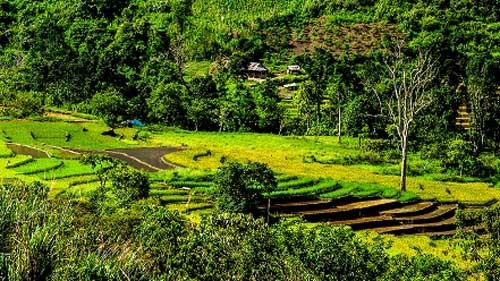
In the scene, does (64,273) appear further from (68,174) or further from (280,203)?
(68,174)

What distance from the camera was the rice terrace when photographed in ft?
46.9

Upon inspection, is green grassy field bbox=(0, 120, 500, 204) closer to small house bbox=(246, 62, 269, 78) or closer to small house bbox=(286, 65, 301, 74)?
small house bbox=(246, 62, 269, 78)

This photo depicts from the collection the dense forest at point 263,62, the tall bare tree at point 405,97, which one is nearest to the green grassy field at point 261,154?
the tall bare tree at point 405,97

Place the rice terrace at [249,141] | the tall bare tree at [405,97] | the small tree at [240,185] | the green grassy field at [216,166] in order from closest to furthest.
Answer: the rice terrace at [249,141] → the small tree at [240,185] → the green grassy field at [216,166] → the tall bare tree at [405,97]

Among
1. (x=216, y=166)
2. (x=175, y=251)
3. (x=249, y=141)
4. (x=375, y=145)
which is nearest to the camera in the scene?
(x=175, y=251)

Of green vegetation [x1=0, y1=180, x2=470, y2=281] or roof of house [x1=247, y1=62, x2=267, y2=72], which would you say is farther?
roof of house [x1=247, y1=62, x2=267, y2=72]

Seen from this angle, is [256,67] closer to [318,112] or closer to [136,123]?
[318,112]

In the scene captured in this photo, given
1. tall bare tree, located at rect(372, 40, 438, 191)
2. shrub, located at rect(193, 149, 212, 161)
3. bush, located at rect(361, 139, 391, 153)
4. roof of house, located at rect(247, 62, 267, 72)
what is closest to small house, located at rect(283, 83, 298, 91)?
roof of house, located at rect(247, 62, 267, 72)

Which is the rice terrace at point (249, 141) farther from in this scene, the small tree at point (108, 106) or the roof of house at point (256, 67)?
the roof of house at point (256, 67)

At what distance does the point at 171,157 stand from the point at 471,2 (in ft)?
191

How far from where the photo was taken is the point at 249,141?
50500mm

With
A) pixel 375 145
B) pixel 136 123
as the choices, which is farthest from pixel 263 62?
pixel 375 145

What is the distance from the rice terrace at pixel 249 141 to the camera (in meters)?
14.3

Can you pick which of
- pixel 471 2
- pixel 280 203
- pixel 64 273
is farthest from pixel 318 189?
pixel 471 2
